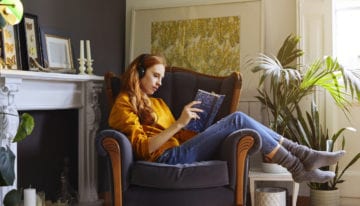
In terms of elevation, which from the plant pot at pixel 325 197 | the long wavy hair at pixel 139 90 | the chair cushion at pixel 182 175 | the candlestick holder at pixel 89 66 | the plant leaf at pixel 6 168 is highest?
the candlestick holder at pixel 89 66

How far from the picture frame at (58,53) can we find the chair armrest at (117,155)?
0.80m

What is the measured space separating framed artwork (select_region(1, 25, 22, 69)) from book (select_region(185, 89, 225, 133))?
42.0 inches

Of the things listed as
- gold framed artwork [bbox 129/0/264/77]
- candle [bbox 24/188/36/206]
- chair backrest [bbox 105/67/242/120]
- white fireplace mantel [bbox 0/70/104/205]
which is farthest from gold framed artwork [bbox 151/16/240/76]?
candle [bbox 24/188/36/206]

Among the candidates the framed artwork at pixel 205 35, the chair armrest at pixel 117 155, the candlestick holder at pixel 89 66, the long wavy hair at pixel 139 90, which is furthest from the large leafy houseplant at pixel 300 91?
the candlestick holder at pixel 89 66

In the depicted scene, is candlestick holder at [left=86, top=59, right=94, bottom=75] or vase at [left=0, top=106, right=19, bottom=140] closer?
vase at [left=0, top=106, right=19, bottom=140]

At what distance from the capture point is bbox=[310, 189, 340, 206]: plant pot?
10.3 feet

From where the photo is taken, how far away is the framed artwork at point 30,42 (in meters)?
2.79

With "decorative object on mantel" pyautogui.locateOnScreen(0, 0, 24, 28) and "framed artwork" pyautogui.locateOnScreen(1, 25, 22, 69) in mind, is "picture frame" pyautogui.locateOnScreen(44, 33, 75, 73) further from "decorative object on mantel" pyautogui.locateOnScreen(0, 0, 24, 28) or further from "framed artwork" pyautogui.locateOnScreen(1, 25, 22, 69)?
"decorative object on mantel" pyautogui.locateOnScreen(0, 0, 24, 28)

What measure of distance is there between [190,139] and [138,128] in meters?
0.30

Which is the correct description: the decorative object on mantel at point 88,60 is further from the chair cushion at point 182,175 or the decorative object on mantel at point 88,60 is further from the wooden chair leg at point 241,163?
the wooden chair leg at point 241,163

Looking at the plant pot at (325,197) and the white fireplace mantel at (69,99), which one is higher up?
the white fireplace mantel at (69,99)

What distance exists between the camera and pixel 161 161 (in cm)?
255

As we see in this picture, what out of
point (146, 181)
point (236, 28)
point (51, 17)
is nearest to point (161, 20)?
point (236, 28)

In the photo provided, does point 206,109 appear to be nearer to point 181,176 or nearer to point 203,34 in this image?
point 181,176
